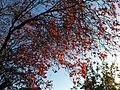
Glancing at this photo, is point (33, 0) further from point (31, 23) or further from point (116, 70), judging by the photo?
point (116, 70)

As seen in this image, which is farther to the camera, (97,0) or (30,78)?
(30,78)

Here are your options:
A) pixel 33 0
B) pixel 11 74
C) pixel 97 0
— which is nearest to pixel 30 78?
pixel 11 74

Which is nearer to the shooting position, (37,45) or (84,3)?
(84,3)

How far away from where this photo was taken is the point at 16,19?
18.5 metres

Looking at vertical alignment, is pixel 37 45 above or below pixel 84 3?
below

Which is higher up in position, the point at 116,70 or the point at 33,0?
the point at 116,70

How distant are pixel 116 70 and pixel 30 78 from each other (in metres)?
40.5

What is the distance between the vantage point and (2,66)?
1994 cm

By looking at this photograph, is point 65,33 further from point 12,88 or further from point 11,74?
point 12,88

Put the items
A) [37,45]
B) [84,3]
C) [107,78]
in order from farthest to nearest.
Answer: [107,78]
[37,45]
[84,3]

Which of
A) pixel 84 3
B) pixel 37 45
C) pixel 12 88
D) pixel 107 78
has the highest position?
pixel 107 78

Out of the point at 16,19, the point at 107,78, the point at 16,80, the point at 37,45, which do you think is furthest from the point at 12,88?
Result: the point at 107,78

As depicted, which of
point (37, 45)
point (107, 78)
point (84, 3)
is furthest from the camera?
point (107, 78)

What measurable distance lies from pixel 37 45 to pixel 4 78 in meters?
3.62
